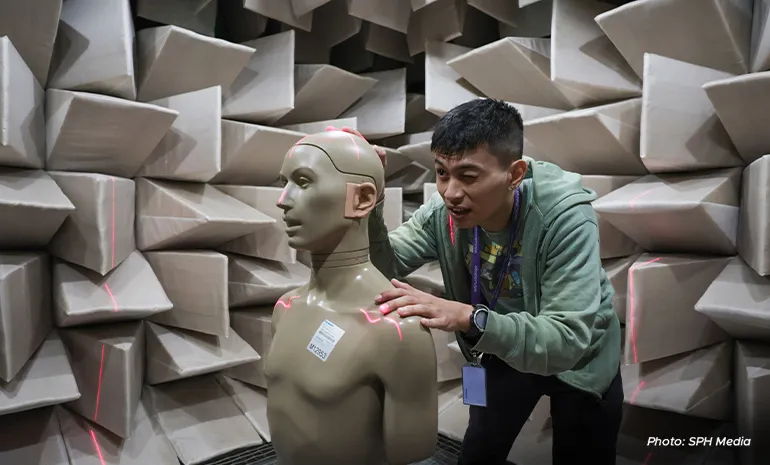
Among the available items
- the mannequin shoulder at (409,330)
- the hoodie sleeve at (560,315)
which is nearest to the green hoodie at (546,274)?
the hoodie sleeve at (560,315)

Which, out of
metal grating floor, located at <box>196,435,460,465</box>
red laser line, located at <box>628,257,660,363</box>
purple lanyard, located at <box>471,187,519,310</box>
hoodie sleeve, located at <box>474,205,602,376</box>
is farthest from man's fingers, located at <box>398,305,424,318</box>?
metal grating floor, located at <box>196,435,460,465</box>

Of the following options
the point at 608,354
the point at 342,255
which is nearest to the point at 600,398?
the point at 608,354

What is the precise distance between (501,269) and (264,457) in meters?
1.18

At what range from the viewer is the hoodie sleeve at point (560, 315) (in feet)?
3.54

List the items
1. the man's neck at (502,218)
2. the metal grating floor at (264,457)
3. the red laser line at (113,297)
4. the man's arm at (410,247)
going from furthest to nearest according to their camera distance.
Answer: the metal grating floor at (264,457)
the red laser line at (113,297)
the man's arm at (410,247)
the man's neck at (502,218)

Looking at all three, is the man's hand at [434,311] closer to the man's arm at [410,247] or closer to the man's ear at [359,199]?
the man's ear at [359,199]

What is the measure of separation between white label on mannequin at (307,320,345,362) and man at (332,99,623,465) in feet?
0.40

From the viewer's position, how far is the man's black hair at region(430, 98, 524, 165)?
114 centimetres

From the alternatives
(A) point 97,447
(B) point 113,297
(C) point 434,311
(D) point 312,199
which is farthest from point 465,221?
(A) point 97,447

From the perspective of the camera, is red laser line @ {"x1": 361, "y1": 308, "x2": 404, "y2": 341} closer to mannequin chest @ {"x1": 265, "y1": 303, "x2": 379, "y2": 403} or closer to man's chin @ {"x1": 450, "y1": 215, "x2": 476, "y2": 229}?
mannequin chest @ {"x1": 265, "y1": 303, "x2": 379, "y2": 403}

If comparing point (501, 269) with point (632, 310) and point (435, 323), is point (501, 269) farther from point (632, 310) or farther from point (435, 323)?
point (632, 310)

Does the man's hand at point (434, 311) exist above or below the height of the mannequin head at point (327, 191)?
below

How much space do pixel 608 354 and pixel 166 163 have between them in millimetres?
1599

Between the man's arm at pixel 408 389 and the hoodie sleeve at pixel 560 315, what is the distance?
0.12 metres
